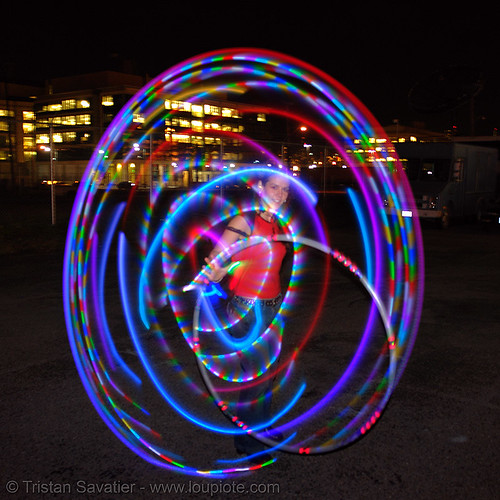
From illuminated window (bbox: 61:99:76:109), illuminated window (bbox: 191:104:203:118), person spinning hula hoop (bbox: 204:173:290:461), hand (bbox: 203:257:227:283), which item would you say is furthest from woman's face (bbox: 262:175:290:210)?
illuminated window (bbox: 61:99:76:109)

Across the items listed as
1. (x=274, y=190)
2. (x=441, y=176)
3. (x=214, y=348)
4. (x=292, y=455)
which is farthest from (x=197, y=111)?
(x=292, y=455)

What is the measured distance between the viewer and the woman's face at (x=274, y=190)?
402 cm

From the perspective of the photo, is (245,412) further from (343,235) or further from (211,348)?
(343,235)

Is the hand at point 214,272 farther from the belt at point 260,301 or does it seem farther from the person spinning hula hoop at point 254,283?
the belt at point 260,301

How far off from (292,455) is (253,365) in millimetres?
656

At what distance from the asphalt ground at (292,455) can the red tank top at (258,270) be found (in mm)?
1111

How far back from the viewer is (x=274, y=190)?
13.2 ft

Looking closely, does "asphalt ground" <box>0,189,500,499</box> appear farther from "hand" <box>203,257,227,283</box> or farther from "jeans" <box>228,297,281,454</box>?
"hand" <box>203,257,227,283</box>

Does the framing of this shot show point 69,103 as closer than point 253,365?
No

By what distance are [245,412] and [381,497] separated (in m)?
1.10

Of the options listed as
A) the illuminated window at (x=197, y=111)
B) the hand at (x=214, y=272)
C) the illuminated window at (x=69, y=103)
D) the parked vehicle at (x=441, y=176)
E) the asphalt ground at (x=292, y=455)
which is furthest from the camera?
the illuminated window at (x=197, y=111)

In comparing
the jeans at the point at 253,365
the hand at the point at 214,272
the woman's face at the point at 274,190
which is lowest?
the jeans at the point at 253,365

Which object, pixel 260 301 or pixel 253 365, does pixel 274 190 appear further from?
pixel 253 365

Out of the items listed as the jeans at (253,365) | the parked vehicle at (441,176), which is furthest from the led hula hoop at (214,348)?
the parked vehicle at (441,176)
